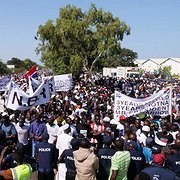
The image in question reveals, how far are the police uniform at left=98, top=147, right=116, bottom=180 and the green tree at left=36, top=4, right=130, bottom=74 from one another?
29915mm

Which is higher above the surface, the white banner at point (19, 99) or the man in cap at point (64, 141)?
the white banner at point (19, 99)

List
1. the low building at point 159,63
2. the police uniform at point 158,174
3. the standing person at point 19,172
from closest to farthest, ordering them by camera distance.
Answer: the police uniform at point 158,174
the standing person at point 19,172
the low building at point 159,63

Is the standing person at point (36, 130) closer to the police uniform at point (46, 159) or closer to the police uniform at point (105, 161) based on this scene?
the police uniform at point (46, 159)

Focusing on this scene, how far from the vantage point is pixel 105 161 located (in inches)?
250

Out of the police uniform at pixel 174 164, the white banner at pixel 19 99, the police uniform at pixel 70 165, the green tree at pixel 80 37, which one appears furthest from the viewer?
the green tree at pixel 80 37

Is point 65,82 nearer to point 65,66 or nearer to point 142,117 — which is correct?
point 142,117

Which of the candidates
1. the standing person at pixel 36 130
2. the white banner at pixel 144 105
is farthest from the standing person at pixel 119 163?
the white banner at pixel 144 105

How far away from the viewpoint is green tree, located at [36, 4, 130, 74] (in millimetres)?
36844

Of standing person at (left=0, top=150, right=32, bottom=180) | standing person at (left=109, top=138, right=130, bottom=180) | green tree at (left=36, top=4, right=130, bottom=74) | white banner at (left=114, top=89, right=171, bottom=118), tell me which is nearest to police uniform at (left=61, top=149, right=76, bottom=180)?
standing person at (left=109, top=138, right=130, bottom=180)

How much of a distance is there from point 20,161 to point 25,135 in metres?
4.33

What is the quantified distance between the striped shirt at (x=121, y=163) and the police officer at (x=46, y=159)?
1405mm

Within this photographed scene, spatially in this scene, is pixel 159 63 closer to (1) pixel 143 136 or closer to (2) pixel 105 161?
(1) pixel 143 136

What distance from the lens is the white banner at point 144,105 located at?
10.3m

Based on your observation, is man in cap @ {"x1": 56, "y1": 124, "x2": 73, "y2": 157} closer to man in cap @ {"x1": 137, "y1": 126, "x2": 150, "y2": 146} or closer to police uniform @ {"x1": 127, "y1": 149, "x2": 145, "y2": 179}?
man in cap @ {"x1": 137, "y1": 126, "x2": 150, "y2": 146}
